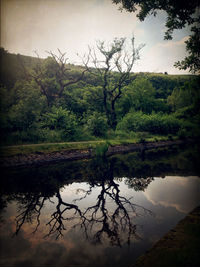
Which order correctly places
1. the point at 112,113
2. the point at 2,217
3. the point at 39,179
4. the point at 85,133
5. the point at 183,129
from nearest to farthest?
the point at 2,217 < the point at 39,179 < the point at 85,133 < the point at 183,129 < the point at 112,113

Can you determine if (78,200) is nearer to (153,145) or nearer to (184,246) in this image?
(184,246)

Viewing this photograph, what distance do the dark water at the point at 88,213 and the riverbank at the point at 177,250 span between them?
580 millimetres

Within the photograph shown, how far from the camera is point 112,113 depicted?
89.9ft

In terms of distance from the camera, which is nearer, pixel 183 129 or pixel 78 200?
pixel 78 200

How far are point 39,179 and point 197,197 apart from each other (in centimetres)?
733

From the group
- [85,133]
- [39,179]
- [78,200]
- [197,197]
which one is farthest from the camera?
[85,133]

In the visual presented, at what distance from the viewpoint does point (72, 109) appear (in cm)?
2584

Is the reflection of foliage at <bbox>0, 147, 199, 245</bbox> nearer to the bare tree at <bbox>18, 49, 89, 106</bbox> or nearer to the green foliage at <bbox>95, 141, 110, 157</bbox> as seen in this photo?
the green foliage at <bbox>95, 141, 110, 157</bbox>

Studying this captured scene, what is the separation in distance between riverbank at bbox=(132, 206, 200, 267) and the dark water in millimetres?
580

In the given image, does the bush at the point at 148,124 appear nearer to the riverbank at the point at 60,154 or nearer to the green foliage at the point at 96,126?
the riverbank at the point at 60,154

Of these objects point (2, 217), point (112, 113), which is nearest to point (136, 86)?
point (112, 113)

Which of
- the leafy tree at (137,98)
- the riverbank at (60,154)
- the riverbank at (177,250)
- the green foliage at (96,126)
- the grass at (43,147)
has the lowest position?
the riverbank at (60,154)

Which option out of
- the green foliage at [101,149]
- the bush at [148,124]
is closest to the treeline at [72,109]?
the bush at [148,124]

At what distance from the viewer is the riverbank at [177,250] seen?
247 centimetres
